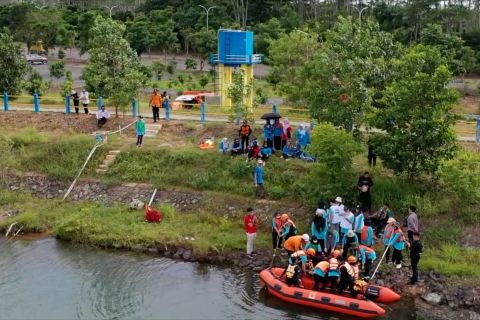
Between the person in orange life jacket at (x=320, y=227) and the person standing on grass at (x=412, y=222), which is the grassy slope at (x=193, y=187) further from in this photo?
the person in orange life jacket at (x=320, y=227)

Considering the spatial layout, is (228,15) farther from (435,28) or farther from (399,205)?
(399,205)

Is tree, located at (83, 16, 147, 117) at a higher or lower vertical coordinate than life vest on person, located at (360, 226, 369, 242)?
higher

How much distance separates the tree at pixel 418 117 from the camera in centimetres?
2053

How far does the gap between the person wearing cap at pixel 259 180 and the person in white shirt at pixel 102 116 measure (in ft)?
32.7

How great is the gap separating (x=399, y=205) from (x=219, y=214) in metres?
6.38

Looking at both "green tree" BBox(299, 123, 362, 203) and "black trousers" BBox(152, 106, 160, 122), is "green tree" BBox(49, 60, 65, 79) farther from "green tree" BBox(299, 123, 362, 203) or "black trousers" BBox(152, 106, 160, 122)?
"green tree" BBox(299, 123, 362, 203)

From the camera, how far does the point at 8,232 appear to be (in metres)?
22.5

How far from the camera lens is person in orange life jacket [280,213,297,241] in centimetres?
1941

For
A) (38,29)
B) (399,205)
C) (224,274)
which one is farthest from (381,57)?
(38,29)

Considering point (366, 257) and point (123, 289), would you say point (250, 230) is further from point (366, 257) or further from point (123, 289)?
point (123, 289)

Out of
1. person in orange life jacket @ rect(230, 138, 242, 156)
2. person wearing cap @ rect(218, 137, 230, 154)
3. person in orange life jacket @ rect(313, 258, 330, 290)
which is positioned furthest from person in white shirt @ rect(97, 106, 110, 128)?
person in orange life jacket @ rect(313, 258, 330, 290)

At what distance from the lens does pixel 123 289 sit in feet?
60.2

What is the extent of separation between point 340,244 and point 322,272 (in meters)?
2.39

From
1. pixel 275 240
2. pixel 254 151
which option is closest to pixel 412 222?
pixel 275 240
